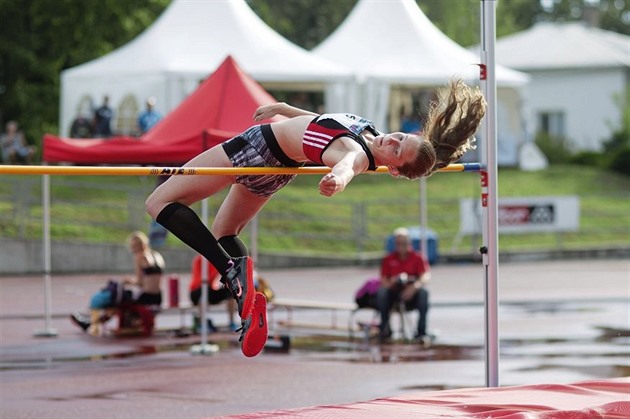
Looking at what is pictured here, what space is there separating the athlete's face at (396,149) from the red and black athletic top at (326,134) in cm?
6

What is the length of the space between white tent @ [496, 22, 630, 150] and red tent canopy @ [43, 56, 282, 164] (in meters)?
40.1

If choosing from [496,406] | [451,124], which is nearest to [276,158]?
[451,124]

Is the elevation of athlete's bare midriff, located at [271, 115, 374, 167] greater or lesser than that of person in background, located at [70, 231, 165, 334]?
greater

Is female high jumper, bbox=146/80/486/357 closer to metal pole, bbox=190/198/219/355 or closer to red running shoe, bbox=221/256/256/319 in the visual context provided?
red running shoe, bbox=221/256/256/319

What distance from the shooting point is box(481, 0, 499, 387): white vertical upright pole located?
330 inches

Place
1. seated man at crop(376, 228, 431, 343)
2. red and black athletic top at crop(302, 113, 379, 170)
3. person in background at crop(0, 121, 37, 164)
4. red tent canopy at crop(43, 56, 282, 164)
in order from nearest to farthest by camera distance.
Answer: red and black athletic top at crop(302, 113, 379, 170) → red tent canopy at crop(43, 56, 282, 164) → seated man at crop(376, 228, 431, 343) → person in background at crop(0, 121, 37, 164)

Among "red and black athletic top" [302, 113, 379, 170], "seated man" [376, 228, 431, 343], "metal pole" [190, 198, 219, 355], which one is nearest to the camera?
"red and black athletic top" [302, 113, 379, 170]

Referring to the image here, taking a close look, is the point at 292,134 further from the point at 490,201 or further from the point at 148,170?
the point at 490,201

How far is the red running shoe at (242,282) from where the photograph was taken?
7.42 metres

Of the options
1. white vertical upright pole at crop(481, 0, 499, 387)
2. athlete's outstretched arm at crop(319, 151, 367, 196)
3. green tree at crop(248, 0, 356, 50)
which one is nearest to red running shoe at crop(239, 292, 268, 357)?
athlete's outstretched arm at crop(319, 151, 367, 196)

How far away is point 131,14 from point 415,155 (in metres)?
28.5

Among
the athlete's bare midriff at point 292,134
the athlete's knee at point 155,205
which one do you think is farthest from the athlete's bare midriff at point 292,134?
the athlete's knee at point 155,205

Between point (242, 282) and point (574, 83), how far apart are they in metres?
48.6

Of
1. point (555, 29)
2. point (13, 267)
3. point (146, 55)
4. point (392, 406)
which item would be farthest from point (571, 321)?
point (555, 29)
